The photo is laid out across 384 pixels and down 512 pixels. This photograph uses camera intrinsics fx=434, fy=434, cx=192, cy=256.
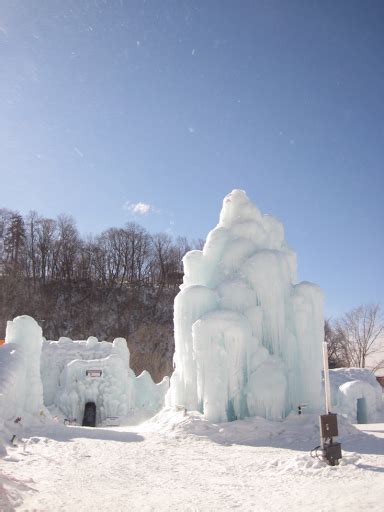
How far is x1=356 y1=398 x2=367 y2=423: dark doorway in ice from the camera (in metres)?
19.6

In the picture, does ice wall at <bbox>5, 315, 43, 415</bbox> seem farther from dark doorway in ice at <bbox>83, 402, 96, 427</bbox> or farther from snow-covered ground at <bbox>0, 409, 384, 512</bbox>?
dark doorway in ice at <bbox>83, 402, 96, 427</bbox>

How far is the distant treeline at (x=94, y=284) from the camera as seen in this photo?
3522 cm

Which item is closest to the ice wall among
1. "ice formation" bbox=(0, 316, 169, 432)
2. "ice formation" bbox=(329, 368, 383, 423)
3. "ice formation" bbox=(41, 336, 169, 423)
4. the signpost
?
"ice formation" bbox=(0, 316, 169, 432)

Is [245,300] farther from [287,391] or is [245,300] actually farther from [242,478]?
[242,478]

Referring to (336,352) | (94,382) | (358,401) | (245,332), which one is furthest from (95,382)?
(336,352)

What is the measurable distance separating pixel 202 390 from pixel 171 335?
960 inches

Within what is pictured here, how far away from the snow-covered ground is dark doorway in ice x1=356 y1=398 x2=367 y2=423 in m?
9.51

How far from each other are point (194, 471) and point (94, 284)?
3448 cm

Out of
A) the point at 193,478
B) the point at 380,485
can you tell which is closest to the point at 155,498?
the point at 193,478

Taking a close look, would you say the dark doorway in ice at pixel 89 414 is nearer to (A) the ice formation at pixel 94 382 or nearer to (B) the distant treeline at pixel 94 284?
(A) the ice formation at pixel 94 382

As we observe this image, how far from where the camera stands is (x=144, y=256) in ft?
146

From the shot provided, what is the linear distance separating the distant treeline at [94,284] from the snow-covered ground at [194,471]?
21.7m

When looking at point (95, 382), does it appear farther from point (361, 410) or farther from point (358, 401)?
point (361, 410)

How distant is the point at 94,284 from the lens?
40625 mm
